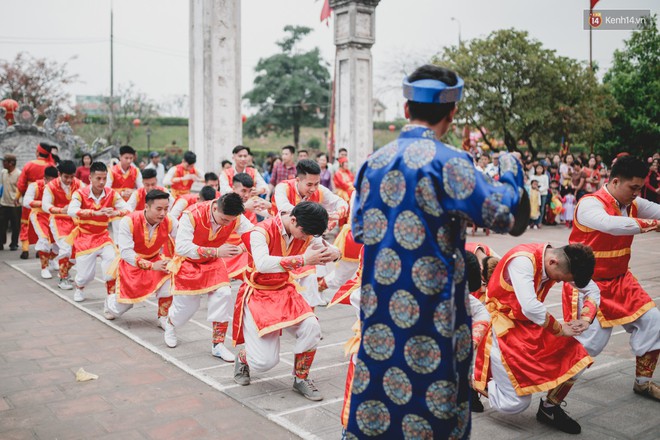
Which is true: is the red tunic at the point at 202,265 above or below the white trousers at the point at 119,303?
above

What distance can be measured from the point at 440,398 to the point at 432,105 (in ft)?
3.77

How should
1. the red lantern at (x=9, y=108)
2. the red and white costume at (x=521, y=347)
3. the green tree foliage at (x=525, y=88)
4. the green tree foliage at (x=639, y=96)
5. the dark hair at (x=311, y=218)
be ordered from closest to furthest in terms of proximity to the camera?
the red and white costume at (x=521, y=347) < the dark hair at (x=311, y=218) < the red lantern at (x=9, y=108) < the green tree foliage at (x=525, y=88) < the green tree foliage at (x=639, y=96)

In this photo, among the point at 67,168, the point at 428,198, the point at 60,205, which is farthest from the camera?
the point at 60,205

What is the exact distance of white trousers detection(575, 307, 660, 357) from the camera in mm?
4664

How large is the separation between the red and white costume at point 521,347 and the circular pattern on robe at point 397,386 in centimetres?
160

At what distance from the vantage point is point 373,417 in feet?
8.52

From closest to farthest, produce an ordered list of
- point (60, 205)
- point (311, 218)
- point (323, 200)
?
point (311, 218) → point (323, 200) → point (60, 205)

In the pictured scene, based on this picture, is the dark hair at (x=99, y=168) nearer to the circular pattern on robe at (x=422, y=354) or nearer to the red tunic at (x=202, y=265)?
the red tunic at (x=202, y=265)

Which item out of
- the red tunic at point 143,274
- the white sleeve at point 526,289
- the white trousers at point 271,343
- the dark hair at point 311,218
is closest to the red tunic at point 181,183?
the red tunic at point 143,274

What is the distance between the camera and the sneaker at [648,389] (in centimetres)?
464

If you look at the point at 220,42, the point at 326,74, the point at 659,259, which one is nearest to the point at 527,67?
the point at 659,259

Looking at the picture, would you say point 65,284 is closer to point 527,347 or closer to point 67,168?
point 67,168

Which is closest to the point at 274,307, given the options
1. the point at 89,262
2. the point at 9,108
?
the point at 89,262

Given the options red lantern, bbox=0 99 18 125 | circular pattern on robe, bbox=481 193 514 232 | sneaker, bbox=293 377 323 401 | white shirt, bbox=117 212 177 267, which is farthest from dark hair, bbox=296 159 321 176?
red lantern, bbox=0 99 18 125
